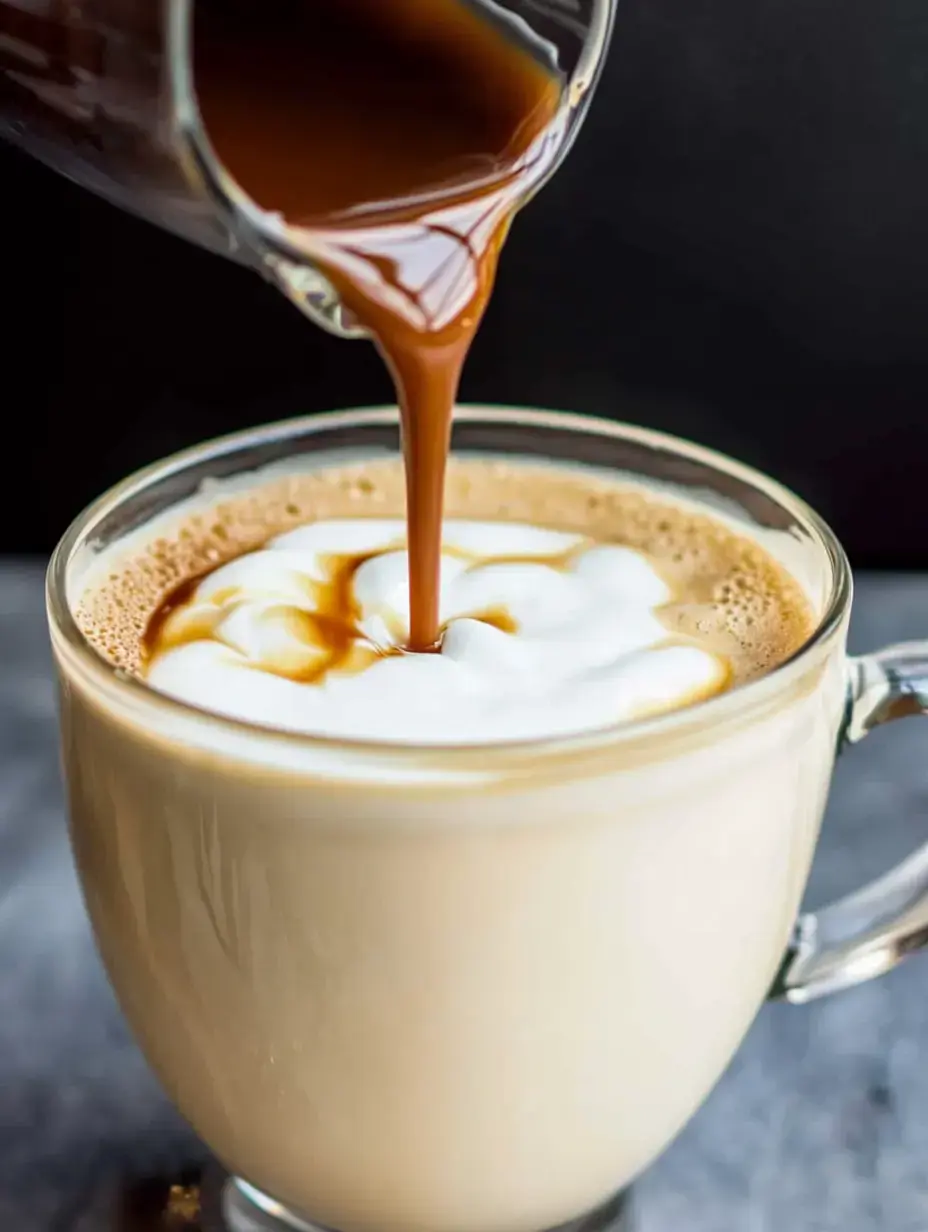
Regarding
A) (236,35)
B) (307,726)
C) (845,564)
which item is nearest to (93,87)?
(236,35)

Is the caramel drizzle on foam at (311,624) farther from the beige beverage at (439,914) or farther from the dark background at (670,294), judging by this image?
the dark background at (670,294)

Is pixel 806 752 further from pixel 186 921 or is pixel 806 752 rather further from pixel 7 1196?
pixel 7 1196

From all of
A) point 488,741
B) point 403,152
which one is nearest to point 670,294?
point 403,152

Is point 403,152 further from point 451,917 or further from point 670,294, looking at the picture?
point 670,294

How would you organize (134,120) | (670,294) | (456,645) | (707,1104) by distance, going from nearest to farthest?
(134,120), (456,645), (707,1104), (670,294)

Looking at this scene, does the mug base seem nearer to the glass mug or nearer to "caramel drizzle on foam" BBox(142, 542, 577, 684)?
the glass mug

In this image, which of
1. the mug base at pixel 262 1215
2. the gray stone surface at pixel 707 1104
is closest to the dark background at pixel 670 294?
the gray stone surface at pixel 707 1104

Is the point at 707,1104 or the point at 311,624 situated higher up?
the point at 311,624
